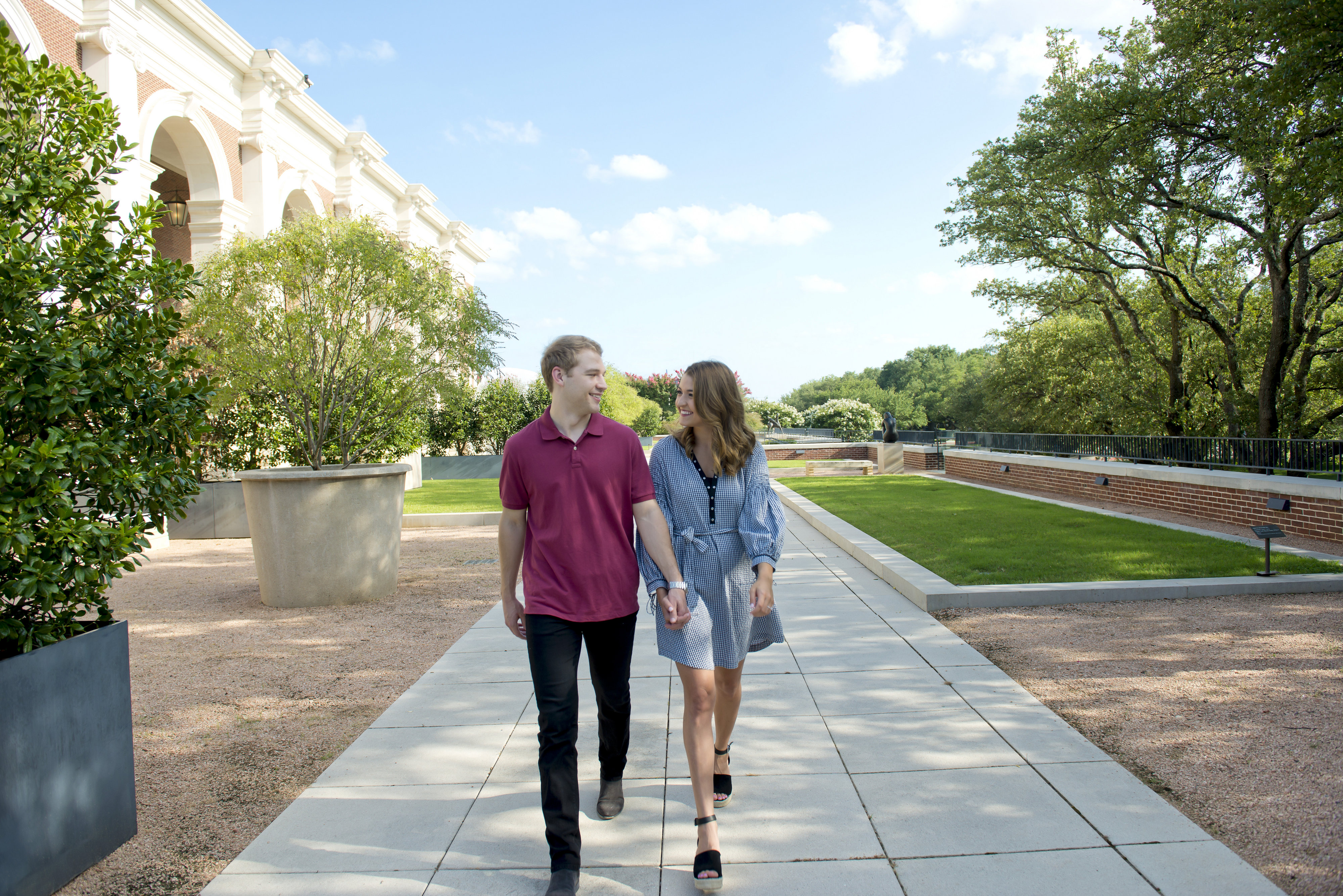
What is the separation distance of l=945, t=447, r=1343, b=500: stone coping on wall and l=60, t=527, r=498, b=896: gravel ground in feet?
32.0

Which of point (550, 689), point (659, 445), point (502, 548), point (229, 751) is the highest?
point (659, 445)

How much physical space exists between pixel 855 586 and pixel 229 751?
5.48 m

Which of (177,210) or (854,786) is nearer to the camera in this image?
(854,786)

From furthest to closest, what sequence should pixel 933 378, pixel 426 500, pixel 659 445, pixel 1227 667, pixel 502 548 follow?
pixel 933 378, pixel 426 500, pixel 1227 667, pixel 659 445, pixel 502 548

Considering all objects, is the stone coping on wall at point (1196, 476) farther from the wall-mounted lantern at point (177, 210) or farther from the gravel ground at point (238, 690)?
the wall-mounted lantern at point (177, 210)

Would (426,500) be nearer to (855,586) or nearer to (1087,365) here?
(855,586)

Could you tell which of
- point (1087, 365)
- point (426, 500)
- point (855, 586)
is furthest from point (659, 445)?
point (1087, 365)

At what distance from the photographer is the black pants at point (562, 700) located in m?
2.74

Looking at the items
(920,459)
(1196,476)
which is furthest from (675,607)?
(920,459)

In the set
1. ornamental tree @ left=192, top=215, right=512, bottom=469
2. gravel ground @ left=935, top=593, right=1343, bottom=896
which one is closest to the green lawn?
gravel ground @ left=935, top=593, right=1343, bottom=896

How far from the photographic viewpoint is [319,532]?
7695 millimetres

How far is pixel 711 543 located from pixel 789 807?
3.98 feet

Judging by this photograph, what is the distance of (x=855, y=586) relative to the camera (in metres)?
7.93

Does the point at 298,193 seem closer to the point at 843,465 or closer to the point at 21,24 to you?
the point at 21,24
